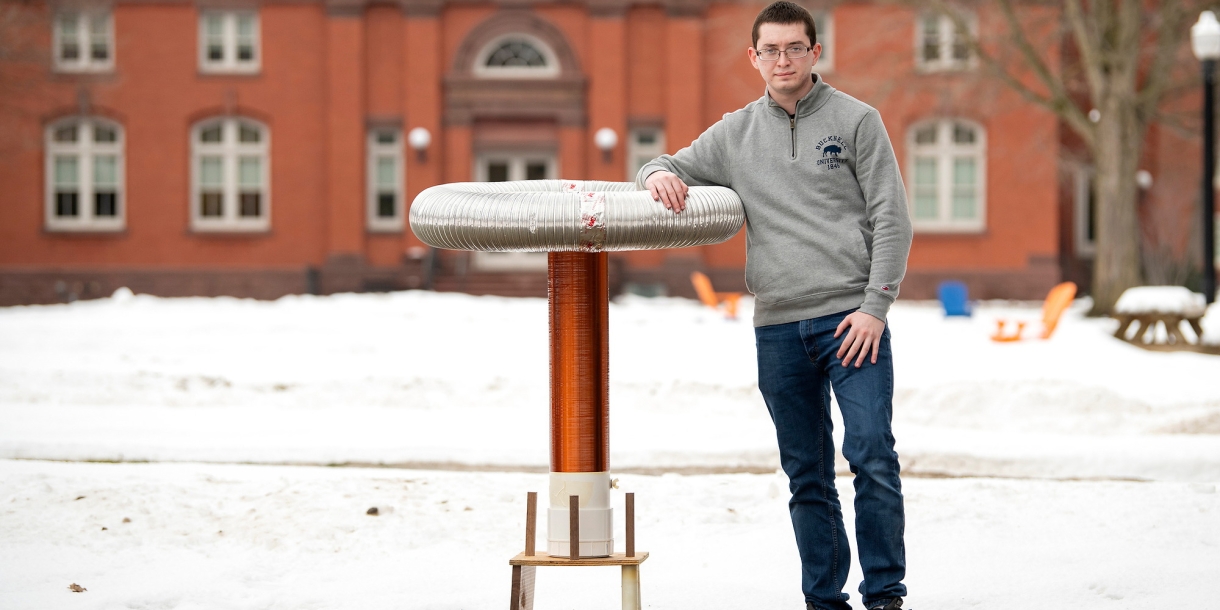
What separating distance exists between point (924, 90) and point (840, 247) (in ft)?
67.4

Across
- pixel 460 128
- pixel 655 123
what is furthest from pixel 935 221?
pixel 460 128

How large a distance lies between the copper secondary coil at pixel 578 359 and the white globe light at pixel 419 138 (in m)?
21.4

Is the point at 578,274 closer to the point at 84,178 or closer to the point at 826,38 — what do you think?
the point at 826,38

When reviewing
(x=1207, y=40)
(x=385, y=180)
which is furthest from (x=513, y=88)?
(x=1207, y=40)

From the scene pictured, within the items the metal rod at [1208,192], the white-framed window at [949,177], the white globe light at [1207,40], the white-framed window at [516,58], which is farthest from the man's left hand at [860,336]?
the white-framed window at [949,177]

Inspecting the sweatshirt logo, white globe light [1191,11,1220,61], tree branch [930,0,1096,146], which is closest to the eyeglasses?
the sweatshirt logo

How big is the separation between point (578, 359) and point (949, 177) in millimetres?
23382

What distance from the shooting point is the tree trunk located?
20.1 m

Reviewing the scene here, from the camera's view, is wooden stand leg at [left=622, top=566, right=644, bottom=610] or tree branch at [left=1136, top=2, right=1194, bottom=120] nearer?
wooden stand leg at [left=622, top=566, right=644, bottom=610]

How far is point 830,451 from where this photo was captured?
374 cm

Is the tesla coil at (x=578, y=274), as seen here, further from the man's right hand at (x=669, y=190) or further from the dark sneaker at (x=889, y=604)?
the dark sneaker at (x=889, y=604)

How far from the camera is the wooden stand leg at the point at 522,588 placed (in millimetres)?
3545

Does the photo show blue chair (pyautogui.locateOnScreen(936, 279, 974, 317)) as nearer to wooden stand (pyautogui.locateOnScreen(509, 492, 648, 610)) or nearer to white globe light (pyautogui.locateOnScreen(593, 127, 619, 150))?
white globe light (pyautogui.locateOnScreen(593, 127, 619, 150))

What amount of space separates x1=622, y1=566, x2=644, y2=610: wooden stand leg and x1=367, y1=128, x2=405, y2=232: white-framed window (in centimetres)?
2217
